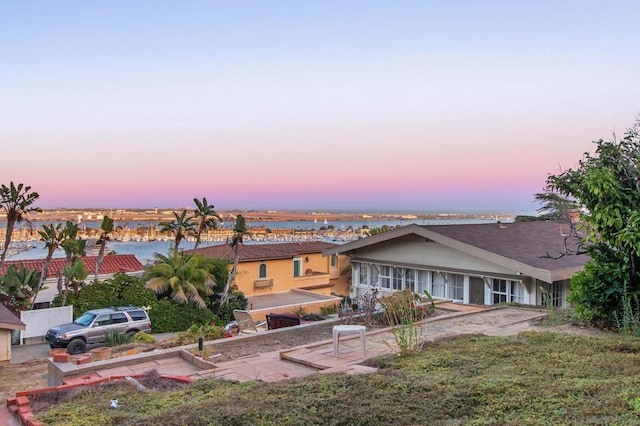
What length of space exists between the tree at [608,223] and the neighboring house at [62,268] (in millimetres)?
22893

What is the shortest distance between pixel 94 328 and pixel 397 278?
1223 cm

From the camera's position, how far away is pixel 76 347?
727 inches

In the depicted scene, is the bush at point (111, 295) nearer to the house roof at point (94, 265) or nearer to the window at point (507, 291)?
the house roof at point (94, 265)

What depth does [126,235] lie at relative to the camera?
118188 mm

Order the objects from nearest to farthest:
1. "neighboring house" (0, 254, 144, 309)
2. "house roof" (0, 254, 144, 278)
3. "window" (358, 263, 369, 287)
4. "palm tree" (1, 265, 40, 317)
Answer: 1. "palm tree" (1, 265, 40, 317)
2. "window" (358, 263, 369, 287)
3. "neighboring house" (0, 254, 144, 309)
4. "house roof" (0, 254, 144, 278)

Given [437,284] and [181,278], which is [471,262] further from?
[181,278]

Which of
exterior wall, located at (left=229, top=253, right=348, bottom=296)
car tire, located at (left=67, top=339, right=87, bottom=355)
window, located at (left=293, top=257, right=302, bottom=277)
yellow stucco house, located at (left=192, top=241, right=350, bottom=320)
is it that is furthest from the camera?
window, located at (left=293, top=257, right=302, bottom=277)

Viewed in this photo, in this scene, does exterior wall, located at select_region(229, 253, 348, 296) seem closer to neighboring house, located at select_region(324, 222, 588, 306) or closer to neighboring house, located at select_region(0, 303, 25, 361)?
neighboring house, located at select_region(324, 222, 588, 306)

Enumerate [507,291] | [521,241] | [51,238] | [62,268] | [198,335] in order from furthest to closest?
1. [62,268]
2. [51,238]
3. [521,241]
4. [507,291]
5. [198,335]

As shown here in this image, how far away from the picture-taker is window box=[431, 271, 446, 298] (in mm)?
20219

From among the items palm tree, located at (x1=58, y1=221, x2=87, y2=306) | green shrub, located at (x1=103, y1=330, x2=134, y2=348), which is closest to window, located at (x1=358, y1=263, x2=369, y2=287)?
green shrub, located at (x1=103, y1=330, x2=134, y2=348)

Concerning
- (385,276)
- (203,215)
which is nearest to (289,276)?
(203,215)

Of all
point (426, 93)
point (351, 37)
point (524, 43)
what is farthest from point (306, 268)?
point (524, 43)

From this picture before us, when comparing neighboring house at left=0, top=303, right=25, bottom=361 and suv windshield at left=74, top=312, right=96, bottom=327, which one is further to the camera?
suv windshield at left=74, top=312, right=96, bottom=327
